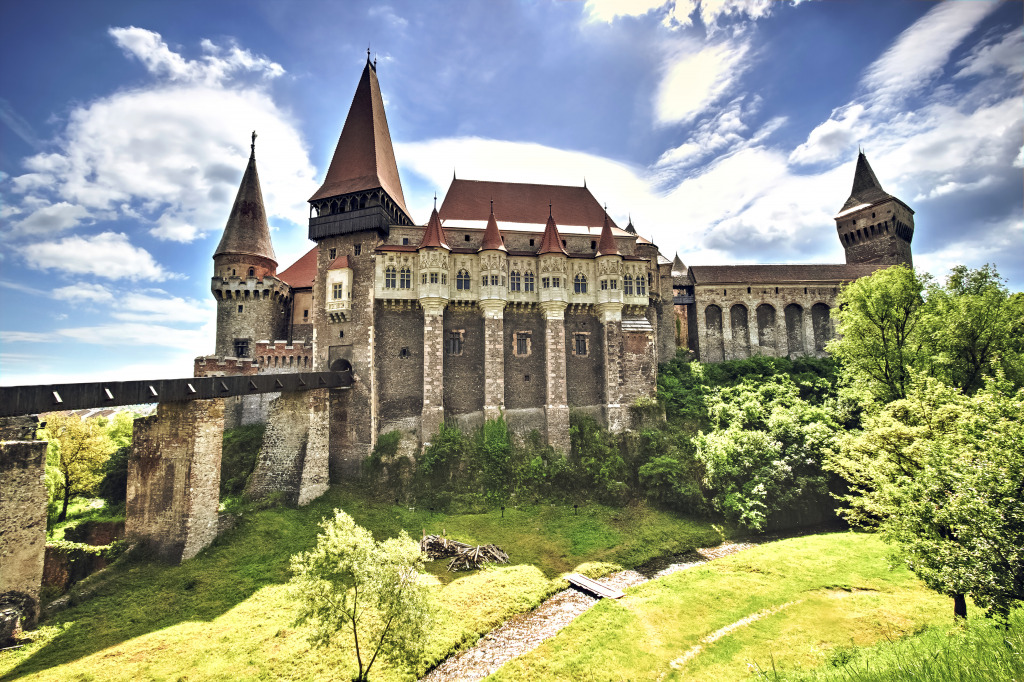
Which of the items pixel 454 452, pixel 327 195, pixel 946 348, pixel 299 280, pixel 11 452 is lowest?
pixel 454 452

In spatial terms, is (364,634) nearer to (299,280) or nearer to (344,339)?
(344,339)

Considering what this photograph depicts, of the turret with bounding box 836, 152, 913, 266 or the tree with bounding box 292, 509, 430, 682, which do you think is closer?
the tree with bounding box 292, 509, 430, 682

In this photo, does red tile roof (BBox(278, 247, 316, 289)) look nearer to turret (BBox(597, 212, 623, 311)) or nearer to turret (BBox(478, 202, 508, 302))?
turret (BBox(478, 202, 508, 302))

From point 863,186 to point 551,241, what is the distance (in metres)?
36.7

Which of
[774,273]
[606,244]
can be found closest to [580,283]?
[606,244]

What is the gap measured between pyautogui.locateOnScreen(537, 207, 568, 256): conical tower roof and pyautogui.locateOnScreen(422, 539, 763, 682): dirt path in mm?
18328

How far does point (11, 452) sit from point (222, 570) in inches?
303

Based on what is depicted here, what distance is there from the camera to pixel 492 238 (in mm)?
27844

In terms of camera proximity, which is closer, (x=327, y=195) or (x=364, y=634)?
(x=364, y=634)

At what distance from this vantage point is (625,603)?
615 inches

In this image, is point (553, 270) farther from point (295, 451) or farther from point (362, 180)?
point (295, 451)

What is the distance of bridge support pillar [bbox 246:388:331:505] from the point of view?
2280 cm

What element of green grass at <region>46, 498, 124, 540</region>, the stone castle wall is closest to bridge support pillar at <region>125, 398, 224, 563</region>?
green grass at <region>46, 498, 124, 540</region>

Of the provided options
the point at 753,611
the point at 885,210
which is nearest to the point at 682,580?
the point at 753,611
